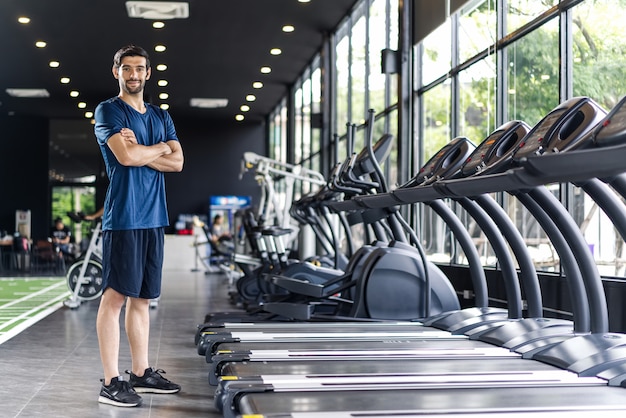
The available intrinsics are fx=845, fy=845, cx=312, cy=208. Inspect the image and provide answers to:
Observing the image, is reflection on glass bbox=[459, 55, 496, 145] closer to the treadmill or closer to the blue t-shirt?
the treadmill

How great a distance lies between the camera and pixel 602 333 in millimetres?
3205

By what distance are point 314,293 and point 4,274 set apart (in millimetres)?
10331

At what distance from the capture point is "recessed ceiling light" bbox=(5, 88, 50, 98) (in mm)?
15039

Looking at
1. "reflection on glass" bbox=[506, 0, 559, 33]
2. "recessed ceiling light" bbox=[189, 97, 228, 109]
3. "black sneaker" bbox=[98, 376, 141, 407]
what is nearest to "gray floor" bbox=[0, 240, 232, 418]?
"black sneaker" bbox=[98, 376, 141, 407]

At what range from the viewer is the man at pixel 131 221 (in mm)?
3424

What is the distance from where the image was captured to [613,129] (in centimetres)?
235

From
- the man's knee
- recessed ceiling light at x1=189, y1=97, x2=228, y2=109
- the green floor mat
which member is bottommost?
the green floor mat

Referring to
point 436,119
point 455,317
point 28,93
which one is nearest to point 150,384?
point 455,317

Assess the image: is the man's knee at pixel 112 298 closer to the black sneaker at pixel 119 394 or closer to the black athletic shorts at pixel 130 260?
the black athletic shorts at pixel 130 260

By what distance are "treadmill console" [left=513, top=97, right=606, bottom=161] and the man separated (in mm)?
1485

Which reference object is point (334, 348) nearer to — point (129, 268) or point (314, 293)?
point (129, 268)

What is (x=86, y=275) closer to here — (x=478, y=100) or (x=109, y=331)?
(x=478, y=100)

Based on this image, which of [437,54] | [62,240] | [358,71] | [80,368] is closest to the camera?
[80,368]

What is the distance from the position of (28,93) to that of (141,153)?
1283cm
